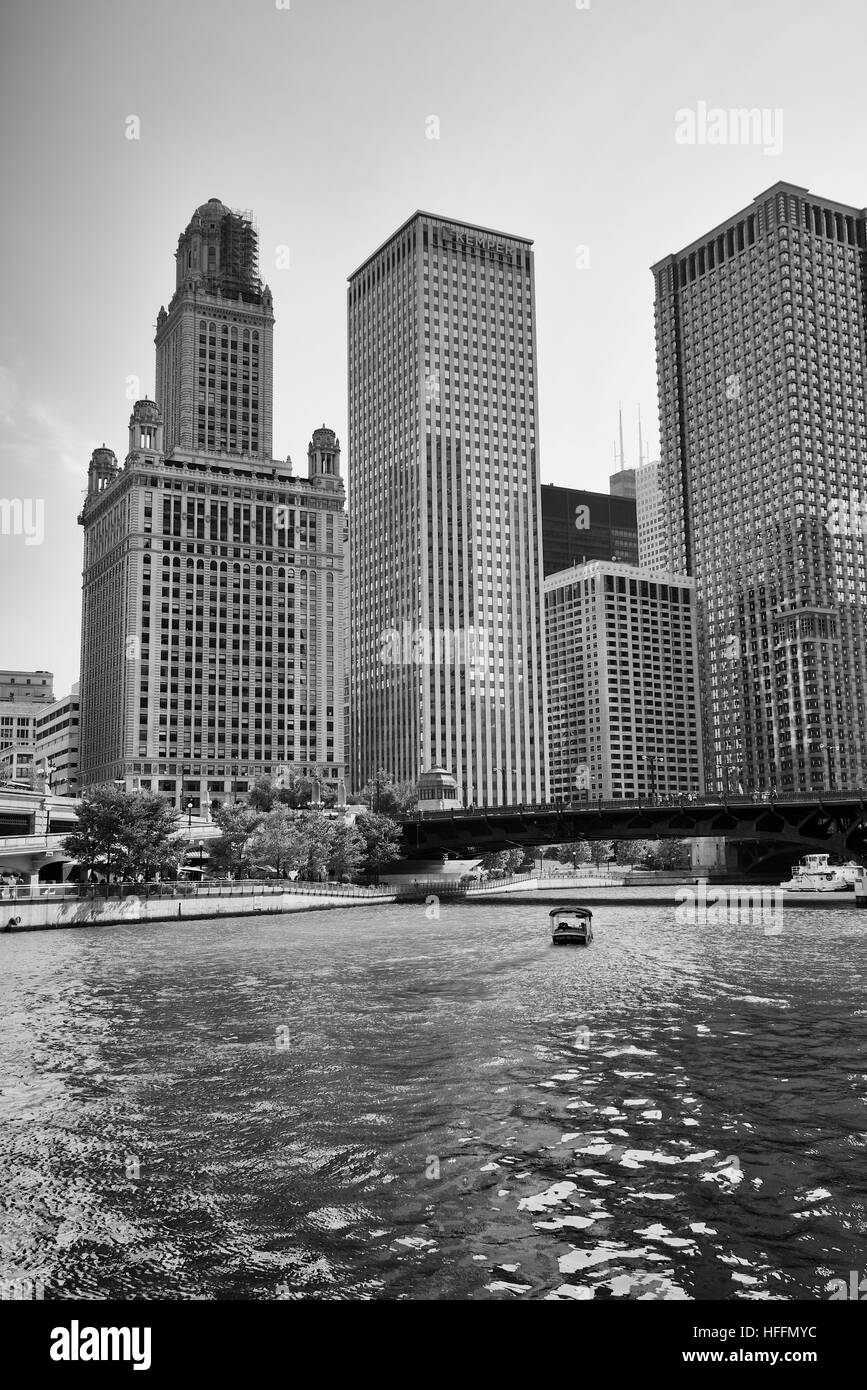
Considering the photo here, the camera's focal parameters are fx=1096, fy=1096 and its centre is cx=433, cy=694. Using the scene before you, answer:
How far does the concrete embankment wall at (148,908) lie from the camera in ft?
315

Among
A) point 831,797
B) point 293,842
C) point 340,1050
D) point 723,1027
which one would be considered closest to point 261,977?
point 340,1050

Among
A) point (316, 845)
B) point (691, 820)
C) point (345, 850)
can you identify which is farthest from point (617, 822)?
point (316, 845)

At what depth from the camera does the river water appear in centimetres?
1923

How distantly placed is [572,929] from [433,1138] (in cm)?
5978

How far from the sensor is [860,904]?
125938 mm

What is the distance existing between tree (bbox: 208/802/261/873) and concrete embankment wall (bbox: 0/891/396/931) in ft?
42.8

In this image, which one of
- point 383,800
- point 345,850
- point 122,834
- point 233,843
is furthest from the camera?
point 383,800

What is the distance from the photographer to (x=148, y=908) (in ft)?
355

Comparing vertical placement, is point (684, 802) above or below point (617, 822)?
above

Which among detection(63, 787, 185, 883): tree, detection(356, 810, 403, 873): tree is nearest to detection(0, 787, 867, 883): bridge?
detection(63, 787, 185, 883): tree

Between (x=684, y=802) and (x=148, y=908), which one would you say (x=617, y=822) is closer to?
(x=684, y=802)

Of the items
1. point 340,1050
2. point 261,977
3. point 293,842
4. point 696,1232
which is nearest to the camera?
point 696,1232
